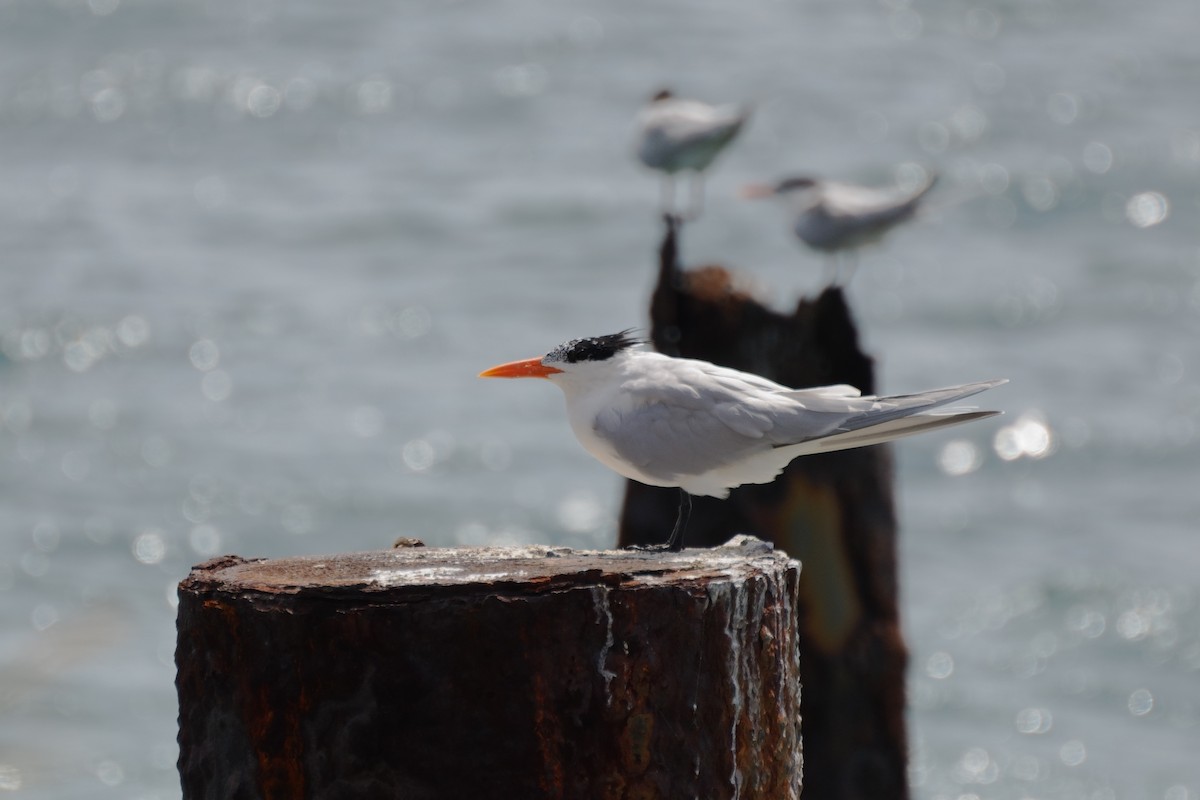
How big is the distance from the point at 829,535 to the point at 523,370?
9.75 feet

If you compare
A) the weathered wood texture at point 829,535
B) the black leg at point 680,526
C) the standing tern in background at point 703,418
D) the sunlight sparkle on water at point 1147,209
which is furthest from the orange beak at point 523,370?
the sunlight sparkle on water at point 1147,209

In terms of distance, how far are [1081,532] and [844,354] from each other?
340 inches

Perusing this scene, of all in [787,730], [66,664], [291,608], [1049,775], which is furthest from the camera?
[66,664]

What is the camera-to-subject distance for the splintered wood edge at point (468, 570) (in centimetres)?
341

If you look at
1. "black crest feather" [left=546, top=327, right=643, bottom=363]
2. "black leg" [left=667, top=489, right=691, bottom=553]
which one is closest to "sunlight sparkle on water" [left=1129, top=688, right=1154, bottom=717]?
"black leg" [left=667, top=489, right=691, bottom=553]

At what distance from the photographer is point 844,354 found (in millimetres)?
7836

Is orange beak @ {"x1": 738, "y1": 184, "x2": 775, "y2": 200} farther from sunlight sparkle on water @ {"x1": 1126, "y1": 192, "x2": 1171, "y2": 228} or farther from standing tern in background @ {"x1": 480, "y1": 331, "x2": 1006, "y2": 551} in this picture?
sunlight sparkle on water @ {"x1": 1126, "y1": 192, "x2": 1171, "y2": 228}

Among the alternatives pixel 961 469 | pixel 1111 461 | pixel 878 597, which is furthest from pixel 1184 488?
pixel 878 597

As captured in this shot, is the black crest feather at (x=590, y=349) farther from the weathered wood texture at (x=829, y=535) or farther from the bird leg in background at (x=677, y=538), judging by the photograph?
the weathered wood texture at (x=829, y=535)

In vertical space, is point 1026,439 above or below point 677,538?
above

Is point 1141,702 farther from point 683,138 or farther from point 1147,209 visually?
point 1147,209

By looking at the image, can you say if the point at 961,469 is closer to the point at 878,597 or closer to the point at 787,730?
the point at 878,597

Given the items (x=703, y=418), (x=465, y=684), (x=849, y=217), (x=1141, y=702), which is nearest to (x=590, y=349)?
(x=703, y=418)

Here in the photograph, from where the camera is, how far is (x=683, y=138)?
11.3m
